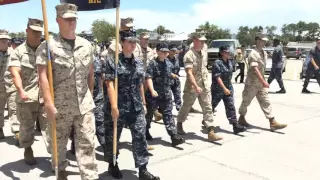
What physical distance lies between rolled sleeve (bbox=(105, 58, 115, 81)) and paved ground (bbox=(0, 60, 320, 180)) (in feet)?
4.13

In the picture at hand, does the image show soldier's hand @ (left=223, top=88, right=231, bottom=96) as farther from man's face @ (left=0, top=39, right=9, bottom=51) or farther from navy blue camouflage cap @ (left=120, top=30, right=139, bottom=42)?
man's face @ (left=0, top=39, right=9, bottom=51)

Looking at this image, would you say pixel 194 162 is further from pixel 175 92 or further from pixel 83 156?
pixel 175 92

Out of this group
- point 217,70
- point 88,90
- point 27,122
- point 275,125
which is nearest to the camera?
point 88,90

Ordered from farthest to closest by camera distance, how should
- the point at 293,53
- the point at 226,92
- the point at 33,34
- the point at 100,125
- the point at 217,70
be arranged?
the point at 293,53, the point at 217,70, the point at 226,92, the point at 100,125, the point at 33,34

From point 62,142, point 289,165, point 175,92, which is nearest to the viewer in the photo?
point 62,142

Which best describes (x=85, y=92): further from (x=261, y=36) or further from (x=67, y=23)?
(x=261, y=36)

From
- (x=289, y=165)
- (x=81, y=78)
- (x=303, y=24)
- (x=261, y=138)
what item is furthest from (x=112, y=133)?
(x=303, y=24)

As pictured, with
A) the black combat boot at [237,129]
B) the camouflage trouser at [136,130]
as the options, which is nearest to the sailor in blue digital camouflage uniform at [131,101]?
the camouflage trouser at [136,130]

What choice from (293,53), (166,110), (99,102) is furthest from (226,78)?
(293,53)

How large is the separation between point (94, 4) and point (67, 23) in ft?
2.51

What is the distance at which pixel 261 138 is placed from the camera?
5.86 m

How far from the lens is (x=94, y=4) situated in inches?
155

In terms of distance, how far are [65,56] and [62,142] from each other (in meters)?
0.92

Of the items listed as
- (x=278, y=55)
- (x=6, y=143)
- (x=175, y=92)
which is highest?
(x=278, y=55)
